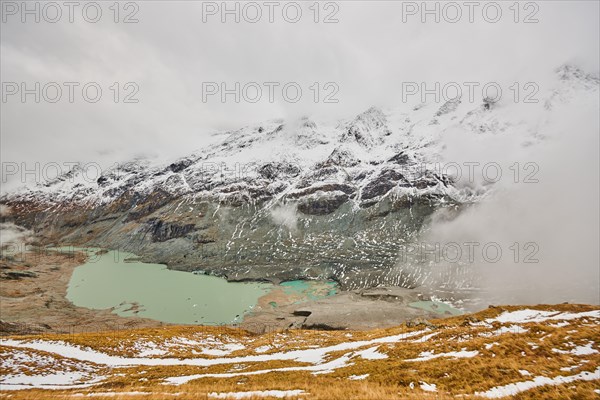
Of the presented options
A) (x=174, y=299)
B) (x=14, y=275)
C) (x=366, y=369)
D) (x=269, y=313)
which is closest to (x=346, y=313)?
(x=269, y=313)

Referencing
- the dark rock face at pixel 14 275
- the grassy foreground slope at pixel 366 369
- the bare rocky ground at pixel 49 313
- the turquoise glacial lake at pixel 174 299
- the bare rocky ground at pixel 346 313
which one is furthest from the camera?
the dark rock face at pixel 14 275

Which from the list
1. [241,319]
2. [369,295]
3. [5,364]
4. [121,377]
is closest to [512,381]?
[121,377]

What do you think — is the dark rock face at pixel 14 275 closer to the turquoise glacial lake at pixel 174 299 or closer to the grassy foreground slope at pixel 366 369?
the turquoise glacial lake at pixel 174 299

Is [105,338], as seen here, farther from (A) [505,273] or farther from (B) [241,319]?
(A) [505,273]

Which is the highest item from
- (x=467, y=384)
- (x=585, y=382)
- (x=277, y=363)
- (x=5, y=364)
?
(x=585, y=382)

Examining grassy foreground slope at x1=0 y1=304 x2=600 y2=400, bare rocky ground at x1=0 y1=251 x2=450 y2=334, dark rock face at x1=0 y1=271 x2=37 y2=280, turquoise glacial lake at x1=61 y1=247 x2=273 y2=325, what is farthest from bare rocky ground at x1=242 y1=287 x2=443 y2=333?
dark rock face at x1=0 y1=271 x2=37 y2=280

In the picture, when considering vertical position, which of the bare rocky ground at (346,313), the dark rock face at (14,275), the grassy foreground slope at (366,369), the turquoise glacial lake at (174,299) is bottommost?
the turquoise glacial lake at (174,299)

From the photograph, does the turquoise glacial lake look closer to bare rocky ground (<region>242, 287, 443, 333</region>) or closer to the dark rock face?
bare rocky ground (<region>242, 287, 443, 333</region>)

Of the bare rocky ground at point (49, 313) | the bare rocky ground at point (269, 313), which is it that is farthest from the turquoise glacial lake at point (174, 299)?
the bare rocky ground at point (49, 313)

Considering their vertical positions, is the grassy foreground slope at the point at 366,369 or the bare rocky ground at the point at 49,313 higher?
the grassy foreground slope at the point at 366,369
